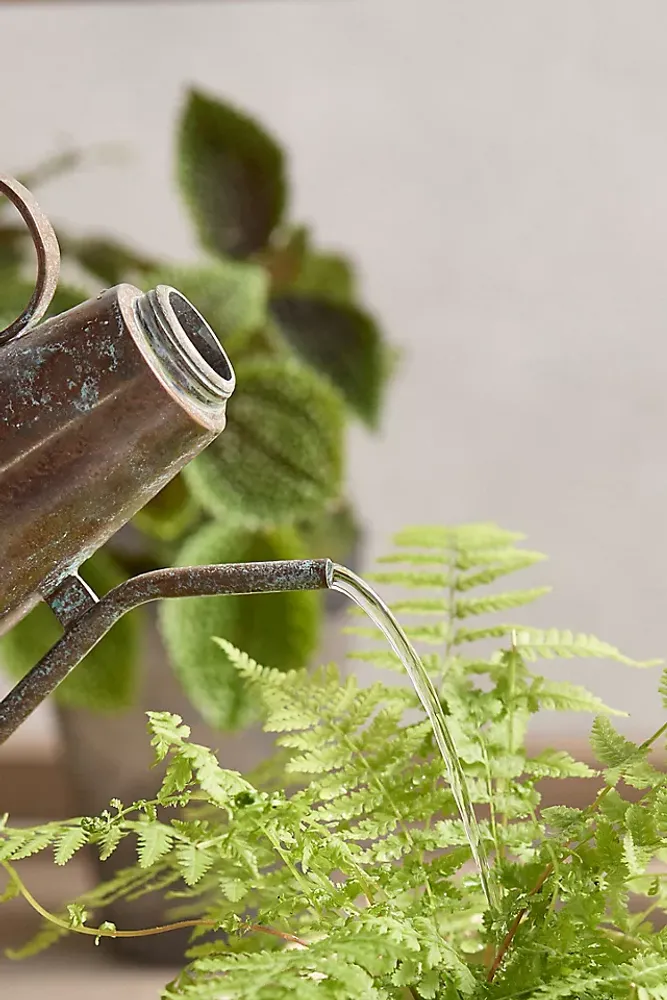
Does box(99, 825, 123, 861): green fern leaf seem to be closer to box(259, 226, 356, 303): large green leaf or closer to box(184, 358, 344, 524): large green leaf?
box(184, 358, 344, 524): large green leaf

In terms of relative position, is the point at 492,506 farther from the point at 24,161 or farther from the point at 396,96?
the point at 24,161

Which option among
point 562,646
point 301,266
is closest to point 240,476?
point 301,266

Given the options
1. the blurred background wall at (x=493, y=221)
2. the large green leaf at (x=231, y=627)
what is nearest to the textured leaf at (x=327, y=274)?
the blurred background wall at (x=493, y=221)

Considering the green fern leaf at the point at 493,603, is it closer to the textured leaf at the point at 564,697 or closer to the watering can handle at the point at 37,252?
the textured leaf at the point at 564,697

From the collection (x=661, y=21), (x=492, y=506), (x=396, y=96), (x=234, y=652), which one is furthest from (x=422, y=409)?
(x=234, y=652)

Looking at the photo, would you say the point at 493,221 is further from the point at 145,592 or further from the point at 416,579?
the point at 145,592

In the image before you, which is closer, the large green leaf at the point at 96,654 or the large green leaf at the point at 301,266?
the large green leaf at the point at 96,654
